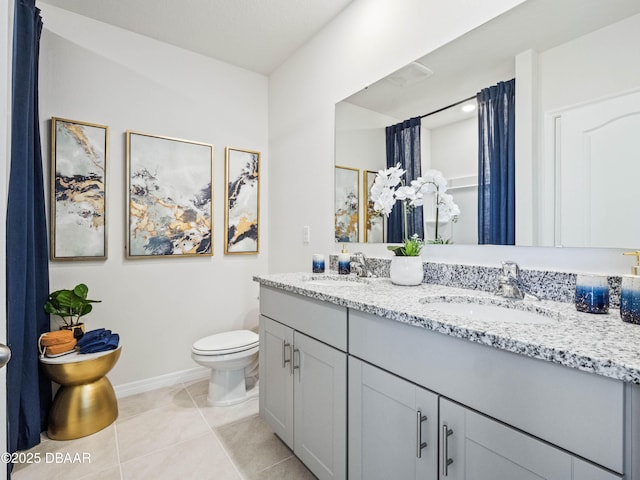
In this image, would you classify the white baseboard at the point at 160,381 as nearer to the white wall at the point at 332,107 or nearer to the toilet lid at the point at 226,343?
the toilet lid at the point at 226,343

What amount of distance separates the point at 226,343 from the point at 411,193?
4.98ft

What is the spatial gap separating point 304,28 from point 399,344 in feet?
7.27

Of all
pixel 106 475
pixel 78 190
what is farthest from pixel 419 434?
pixel 78 190

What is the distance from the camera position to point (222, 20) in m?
2.16

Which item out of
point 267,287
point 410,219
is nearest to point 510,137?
point 410,219

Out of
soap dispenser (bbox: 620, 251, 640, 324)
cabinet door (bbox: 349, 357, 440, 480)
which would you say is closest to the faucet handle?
soap dispenser (bbox: 620, 251, 640, 324)

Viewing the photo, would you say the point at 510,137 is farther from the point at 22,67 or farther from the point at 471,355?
the point at 22,67

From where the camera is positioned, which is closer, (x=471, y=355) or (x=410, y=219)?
(x=471, y=355)

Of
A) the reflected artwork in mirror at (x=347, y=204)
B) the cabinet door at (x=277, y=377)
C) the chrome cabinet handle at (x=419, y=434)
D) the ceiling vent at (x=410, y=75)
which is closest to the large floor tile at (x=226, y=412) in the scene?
the cabinet door at (x=277, y=377)

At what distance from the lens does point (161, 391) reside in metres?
2.35

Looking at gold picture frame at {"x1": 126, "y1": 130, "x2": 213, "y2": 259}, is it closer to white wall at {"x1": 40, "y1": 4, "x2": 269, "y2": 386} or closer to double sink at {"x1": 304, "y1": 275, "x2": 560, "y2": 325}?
white wall at {"x1": 40, "y1": 4, "x2": 269, "y2": 386}

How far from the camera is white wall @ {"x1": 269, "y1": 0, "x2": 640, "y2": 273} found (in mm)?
1349

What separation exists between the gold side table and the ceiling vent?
2.24 m

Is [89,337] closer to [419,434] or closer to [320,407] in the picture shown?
[320,407]
